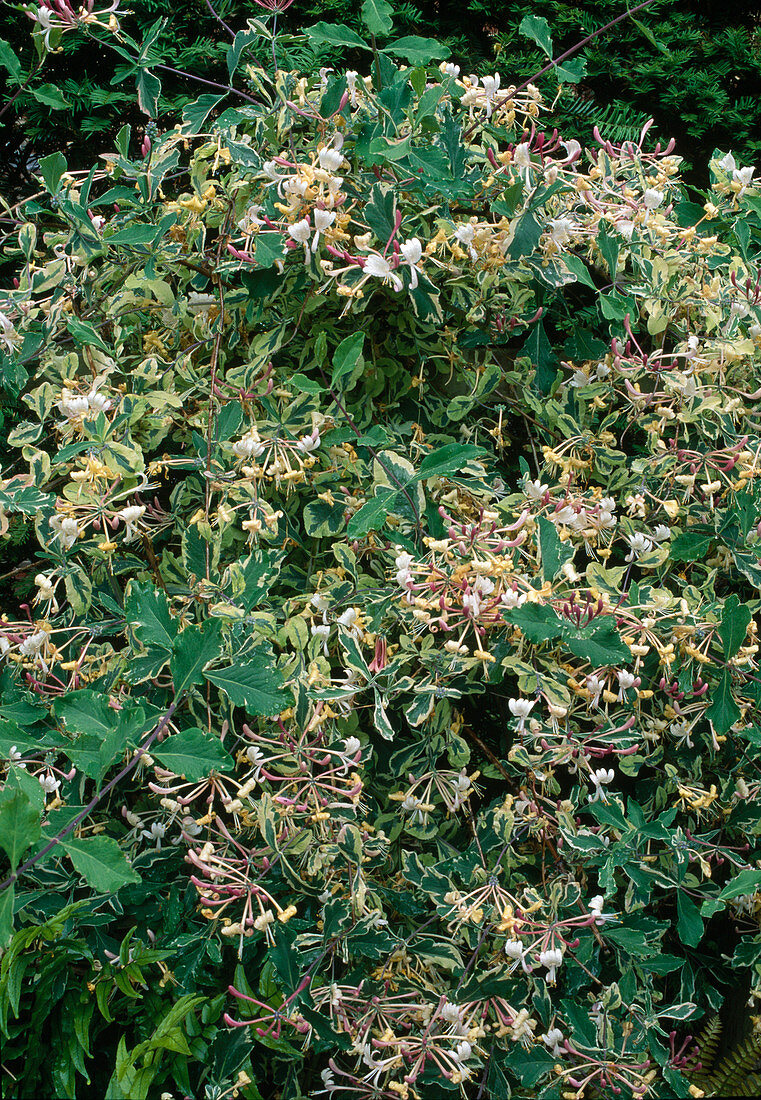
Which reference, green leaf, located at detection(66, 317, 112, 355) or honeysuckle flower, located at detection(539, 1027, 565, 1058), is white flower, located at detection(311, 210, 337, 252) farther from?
honeysuckle flower, located at detection(539, 1027, 565, 1058)

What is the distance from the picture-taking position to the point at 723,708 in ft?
4.80

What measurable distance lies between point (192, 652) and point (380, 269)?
0.64m

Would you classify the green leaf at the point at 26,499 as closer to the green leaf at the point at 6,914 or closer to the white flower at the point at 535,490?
the green leaf at the point at 6,914

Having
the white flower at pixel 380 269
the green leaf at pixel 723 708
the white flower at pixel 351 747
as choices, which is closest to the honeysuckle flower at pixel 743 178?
the white flower at pixel 380 269

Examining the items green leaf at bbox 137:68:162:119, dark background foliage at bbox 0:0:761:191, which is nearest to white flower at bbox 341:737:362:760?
green leaf at bbox 137:68:162:119

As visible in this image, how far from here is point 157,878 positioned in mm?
1510

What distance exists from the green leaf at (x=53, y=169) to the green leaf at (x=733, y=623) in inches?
54.0

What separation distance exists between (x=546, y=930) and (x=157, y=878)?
656mm

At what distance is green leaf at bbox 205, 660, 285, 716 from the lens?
1146mm

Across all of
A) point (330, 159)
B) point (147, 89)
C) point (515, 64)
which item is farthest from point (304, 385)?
point (515, 64)

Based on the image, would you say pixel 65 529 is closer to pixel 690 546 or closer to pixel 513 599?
pixel 513 599

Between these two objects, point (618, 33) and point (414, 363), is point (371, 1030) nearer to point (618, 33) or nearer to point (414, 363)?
point (414, 363)

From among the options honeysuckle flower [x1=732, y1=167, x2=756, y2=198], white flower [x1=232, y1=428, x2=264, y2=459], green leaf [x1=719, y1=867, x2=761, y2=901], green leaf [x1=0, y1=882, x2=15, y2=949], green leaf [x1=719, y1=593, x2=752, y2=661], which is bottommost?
green leaf [x1=0, y1=882, x2=15, y2=949]

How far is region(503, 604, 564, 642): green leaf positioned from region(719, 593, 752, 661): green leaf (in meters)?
0.32
